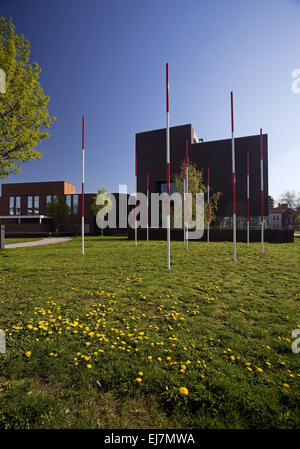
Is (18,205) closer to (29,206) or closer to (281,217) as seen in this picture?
(29,206)

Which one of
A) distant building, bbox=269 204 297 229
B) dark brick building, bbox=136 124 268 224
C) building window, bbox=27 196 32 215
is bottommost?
distant building, bbox=269 204 297 229

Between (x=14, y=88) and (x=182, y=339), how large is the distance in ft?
48.8

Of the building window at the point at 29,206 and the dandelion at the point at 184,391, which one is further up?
the building window at the point at 29,206

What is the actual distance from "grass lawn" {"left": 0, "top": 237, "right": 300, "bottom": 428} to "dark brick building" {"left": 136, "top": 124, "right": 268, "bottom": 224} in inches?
1361

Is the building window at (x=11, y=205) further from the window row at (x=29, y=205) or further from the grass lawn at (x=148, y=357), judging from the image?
the grass lawn at (x=148, y=357)

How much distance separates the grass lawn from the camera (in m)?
2.22

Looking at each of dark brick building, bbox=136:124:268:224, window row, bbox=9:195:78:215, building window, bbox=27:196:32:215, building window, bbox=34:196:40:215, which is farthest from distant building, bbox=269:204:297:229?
building window, bbox=27:196:32:215

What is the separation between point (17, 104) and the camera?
40.1ft

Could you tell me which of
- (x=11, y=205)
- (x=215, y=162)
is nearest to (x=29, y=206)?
(x=11, y=205)

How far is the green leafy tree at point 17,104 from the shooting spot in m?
11.7

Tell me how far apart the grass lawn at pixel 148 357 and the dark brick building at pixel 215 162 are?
1361 inches

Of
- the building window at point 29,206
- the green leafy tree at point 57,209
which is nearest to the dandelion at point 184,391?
the green leafy tree at point 57,209

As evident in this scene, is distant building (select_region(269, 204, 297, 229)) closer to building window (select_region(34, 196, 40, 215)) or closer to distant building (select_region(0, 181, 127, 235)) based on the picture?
distant building (select_region(0, 181, 127, 235))
